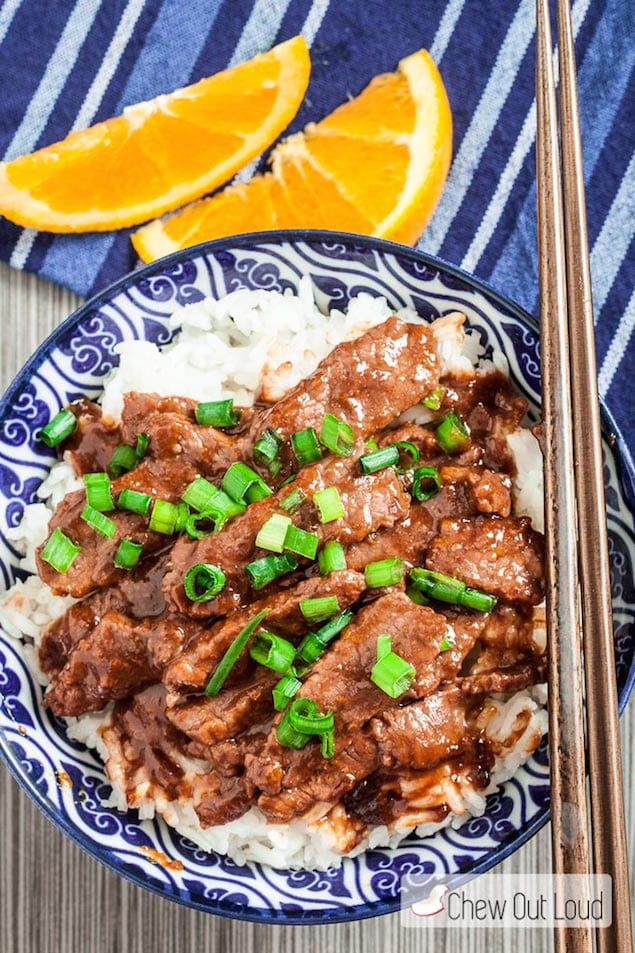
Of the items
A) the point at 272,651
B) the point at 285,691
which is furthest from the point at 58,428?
the point at 285,691

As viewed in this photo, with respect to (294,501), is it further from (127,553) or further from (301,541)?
(127,553)

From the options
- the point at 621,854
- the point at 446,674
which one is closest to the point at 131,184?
the point at 446,674

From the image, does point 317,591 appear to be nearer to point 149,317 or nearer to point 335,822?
point 335,822

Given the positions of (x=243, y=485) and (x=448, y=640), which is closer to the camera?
(x=448, y=640)

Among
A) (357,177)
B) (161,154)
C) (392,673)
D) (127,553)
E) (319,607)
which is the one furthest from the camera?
(161,154)

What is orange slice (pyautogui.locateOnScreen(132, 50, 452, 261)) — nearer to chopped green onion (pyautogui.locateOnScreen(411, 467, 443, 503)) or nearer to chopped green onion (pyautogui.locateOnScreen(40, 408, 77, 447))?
chopped green onion (pyautogui.locateOnScreen(40, 408, 77, 447))

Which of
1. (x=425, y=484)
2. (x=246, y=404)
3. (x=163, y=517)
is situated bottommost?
(x=163, y=517)

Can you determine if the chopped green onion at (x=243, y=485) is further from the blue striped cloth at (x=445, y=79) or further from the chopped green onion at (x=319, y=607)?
the blue striped cloth at (x=445, y=79)
